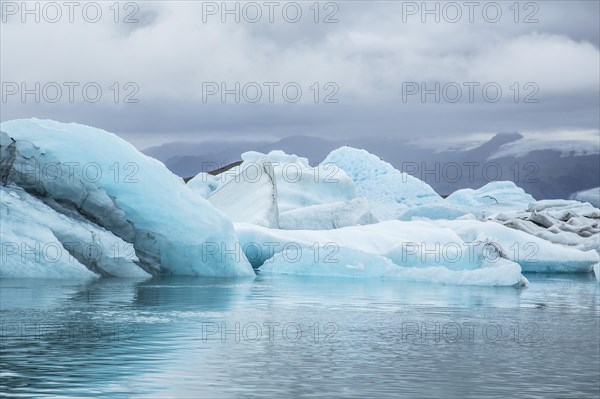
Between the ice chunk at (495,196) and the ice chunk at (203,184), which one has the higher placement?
the ice chunk at (495,196)

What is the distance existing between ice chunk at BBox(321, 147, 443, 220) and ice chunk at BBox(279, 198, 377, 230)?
43.6ft

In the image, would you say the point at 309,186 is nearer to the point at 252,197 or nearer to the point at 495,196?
the point at 252,197

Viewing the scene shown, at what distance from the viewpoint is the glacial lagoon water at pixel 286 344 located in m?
7.66

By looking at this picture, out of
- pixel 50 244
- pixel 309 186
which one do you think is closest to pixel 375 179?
pixel 309 186

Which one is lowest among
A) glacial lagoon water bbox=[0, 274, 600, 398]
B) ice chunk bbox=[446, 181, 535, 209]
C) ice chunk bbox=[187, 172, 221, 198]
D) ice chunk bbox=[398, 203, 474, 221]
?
glacial lagoon water bbox=[0, 274, 600, 398]

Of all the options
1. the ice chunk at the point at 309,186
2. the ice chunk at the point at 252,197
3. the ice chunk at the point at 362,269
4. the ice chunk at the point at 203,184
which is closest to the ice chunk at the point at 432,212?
the ice chunk at the point at 309,186

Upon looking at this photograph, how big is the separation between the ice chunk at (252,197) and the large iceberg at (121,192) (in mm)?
4966

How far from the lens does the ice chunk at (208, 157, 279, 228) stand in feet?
91.2

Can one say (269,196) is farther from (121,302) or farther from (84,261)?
(121,302)

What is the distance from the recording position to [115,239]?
66.0 feet

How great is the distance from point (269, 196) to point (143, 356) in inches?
762

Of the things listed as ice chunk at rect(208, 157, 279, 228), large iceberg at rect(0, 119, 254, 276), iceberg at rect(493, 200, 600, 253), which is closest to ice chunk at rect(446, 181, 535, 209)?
iceberg at rect(493, 200, 600, 253)

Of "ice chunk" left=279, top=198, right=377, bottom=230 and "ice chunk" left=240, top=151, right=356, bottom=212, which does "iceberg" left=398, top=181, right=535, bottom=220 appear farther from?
"ice chunk" left=279, top=198, right=377, bottom=230

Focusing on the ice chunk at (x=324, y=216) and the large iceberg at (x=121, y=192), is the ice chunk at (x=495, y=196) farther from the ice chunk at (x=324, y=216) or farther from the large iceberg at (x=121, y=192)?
the large iceberg at (x=121, y=192)
